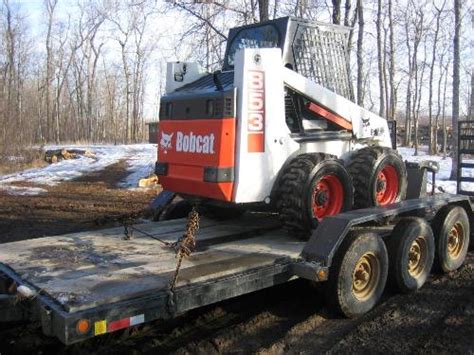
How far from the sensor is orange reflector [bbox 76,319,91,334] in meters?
3.44

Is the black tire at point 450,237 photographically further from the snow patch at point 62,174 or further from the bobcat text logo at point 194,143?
the snow patch at point 62,174

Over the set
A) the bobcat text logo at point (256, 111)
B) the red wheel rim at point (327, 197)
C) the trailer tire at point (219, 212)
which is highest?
the bobcat text logo at point (256, 111)

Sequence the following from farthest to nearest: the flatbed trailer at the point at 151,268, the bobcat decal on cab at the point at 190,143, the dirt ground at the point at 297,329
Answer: the bobcat decal on cab at the point at 190,143 → the dirt ground at the point at 297,329 → the flatbed trailer at the point at 151,268

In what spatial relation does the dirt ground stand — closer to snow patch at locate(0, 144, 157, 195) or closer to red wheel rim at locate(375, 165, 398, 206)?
red wheel rim at locate(375, 165, 398, 206)

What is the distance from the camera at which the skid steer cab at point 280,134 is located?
18.6 ft

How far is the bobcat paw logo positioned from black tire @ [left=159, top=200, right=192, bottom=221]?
1.05 meters

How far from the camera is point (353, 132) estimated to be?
22.8 feet

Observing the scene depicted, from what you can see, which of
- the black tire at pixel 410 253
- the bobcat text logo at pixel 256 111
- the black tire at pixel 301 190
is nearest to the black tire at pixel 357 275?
the black tire at pixel 410 253

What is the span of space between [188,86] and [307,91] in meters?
1.47

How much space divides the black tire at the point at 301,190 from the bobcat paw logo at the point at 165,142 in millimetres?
1366

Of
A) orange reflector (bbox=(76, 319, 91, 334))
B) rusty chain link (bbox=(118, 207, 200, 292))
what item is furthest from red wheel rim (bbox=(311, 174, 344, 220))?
orange reflector (bbox=(76, 319, 91, 334))

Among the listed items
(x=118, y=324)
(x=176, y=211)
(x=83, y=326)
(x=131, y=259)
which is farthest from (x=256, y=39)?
(x=83, y=326)

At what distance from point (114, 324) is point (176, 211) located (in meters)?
3.71

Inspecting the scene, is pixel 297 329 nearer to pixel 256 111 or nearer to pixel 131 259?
pixel 131 259
